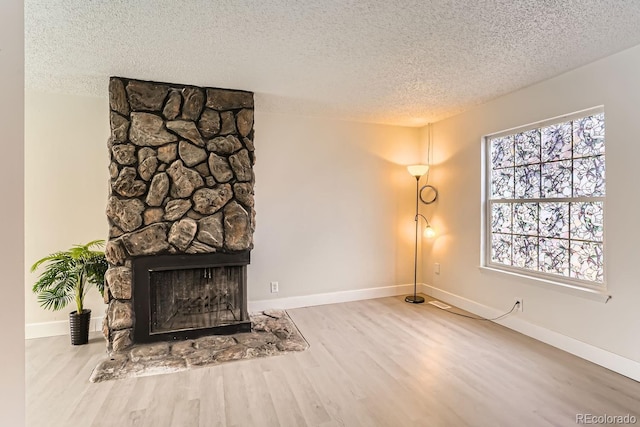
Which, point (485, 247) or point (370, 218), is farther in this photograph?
point (370, 218)

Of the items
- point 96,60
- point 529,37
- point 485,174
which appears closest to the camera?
point 529,37

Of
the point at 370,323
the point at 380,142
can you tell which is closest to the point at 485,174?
the point at 380,142

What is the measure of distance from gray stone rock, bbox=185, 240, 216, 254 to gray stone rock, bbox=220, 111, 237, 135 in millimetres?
1121

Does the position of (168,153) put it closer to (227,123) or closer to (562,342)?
(227,123)

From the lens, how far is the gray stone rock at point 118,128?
9.16 feet

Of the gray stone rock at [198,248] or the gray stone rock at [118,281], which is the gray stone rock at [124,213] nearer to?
the gray stone rock at [118,281]

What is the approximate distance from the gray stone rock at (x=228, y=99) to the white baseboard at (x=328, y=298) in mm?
2237

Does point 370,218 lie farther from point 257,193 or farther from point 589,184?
point 589,184

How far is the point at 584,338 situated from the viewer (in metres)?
2.61

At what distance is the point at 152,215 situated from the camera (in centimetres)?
289

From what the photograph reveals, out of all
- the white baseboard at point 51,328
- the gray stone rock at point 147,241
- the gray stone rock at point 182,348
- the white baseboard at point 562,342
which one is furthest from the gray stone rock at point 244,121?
the white baseboard at point 562,342

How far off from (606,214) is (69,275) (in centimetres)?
462

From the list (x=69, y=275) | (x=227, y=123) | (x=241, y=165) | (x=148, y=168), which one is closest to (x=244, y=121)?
(x=227, y=123)

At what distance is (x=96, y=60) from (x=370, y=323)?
3.49 m
